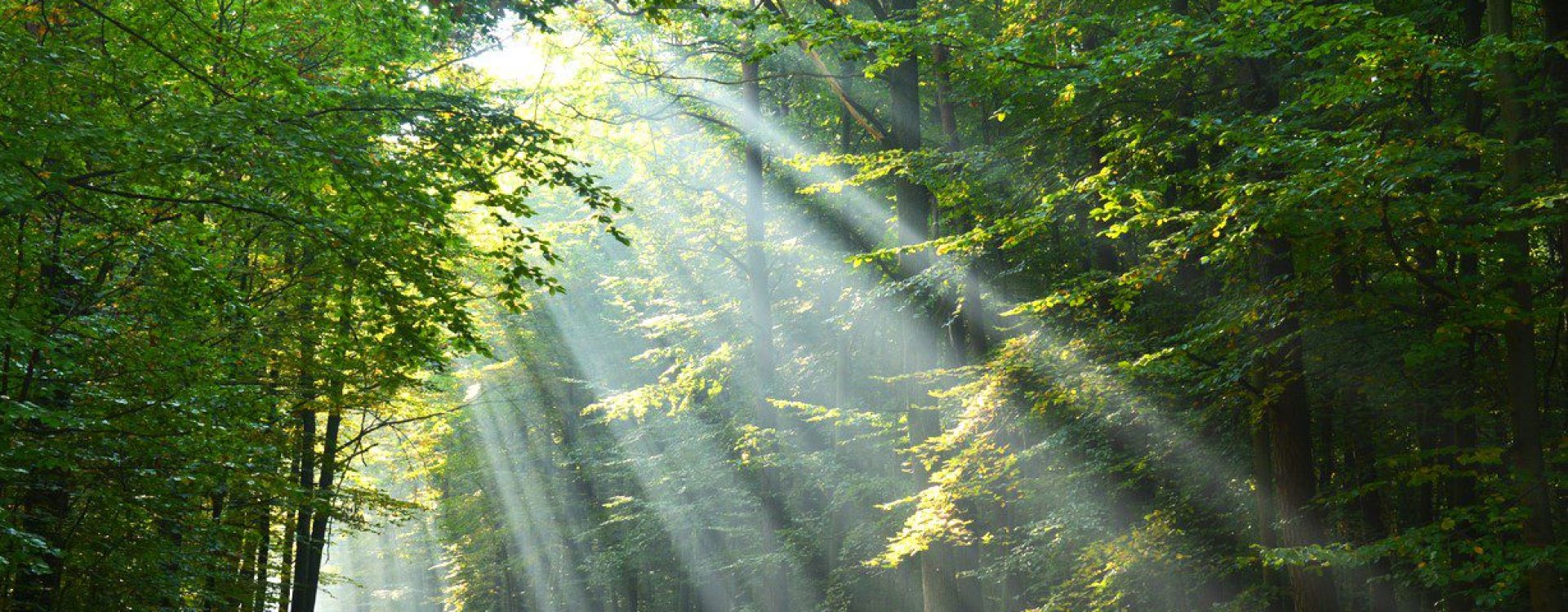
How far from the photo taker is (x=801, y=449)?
20.6 m

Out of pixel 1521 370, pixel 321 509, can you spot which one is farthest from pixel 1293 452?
pixel 321 509

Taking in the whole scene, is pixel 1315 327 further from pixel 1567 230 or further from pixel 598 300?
pixel 598 300

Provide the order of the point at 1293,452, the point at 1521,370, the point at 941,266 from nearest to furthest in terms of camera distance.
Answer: the point at 1521,370 → the point at 1293,452 → the point at 941,266

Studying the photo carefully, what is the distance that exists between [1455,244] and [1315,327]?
1290 millimetres

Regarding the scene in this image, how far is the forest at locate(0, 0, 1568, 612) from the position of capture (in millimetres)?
6410

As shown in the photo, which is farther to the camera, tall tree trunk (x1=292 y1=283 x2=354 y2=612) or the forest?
tall tree trunk (x1=292 y1=283 x2=354 y2=612)

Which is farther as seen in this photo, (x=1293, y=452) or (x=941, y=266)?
(x=941, y=266)

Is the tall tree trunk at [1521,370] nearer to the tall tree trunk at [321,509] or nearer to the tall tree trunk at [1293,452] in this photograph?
the tall tree trunk at [1293,452]

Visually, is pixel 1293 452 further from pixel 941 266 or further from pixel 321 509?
pixel 321 509

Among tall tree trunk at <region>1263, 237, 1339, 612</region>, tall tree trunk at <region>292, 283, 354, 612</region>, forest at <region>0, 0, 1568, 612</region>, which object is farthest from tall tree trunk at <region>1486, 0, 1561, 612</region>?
tall tree trunk at <region>292, 283, 354, 612</region>

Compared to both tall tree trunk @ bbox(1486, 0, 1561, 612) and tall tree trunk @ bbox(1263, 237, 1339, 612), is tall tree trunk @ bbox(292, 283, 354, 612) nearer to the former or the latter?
tall tree trunk @ bbox(1263, 237, 1339, 612)

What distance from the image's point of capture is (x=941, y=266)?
34.7ft

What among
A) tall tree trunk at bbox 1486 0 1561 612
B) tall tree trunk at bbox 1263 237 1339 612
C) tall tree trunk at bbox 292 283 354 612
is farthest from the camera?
tall tree trunk at bbox 292 283 354 612

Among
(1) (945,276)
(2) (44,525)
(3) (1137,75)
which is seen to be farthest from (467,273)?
(3) (1137,75)
